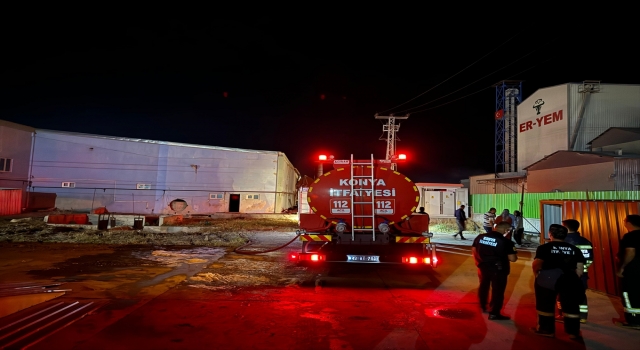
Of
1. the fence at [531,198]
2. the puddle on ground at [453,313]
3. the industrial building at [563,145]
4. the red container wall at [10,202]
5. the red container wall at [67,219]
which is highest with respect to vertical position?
the industrial building at [563,145]

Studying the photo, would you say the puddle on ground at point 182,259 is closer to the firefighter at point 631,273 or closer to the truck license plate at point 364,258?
the truck license plate at point 364,258

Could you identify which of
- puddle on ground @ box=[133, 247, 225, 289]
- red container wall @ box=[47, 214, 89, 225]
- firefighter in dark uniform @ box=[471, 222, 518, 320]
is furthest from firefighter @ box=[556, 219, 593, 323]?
red container wall @ box=[47, 214, 89, 225]

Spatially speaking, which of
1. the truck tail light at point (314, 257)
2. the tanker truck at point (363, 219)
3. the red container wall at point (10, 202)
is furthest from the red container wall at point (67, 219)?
the truck tail light at point (314, 257)

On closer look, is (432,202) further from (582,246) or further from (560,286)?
(560,286)

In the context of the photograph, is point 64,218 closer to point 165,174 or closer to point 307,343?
point 165,174

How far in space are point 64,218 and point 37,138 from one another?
1531 cm

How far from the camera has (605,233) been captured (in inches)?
268

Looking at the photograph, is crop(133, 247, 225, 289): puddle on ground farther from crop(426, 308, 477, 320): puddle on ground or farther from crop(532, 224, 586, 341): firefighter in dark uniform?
crop(532, 224, 586, 341): firefighter in dark uniform

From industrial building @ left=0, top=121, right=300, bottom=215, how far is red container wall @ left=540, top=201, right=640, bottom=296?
83.0ft

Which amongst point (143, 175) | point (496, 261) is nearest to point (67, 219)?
point (143, 175)

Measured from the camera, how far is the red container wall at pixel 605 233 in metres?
6.51

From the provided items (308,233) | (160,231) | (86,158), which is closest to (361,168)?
(308,233)

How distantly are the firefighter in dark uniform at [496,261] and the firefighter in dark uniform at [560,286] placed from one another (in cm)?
51

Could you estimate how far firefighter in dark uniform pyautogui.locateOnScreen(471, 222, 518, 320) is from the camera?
17.5 feet
